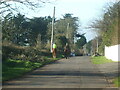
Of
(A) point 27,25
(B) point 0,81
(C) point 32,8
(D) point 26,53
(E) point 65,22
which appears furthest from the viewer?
(E) point 65,22

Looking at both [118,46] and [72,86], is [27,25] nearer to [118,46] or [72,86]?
[118,46]

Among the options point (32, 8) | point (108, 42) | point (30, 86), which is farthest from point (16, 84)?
point (108, 42)

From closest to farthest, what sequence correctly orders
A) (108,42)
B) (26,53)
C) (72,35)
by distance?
1. (26,53)
2. (108,42)
3. (72,35)

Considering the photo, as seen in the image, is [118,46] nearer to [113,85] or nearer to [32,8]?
[32,8]

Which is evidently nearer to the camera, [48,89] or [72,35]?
[48,89]

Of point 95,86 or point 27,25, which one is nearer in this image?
point 95,86

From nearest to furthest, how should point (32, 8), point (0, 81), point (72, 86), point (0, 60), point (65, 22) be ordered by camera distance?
point (72, 86)
point (0, 81)
point (32, 8)
point (0, 60)
point (65, 22)

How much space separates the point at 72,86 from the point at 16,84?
7.33 ft

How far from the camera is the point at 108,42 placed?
43.8 meters

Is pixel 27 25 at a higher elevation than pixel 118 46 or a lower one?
higher

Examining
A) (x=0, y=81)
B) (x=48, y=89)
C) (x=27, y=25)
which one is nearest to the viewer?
(x=48, y=89)

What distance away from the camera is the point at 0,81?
47.3 ft

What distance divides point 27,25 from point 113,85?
47099 mm

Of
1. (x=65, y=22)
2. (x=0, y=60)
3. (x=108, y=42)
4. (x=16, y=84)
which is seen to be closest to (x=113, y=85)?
(x=16, y=84)
